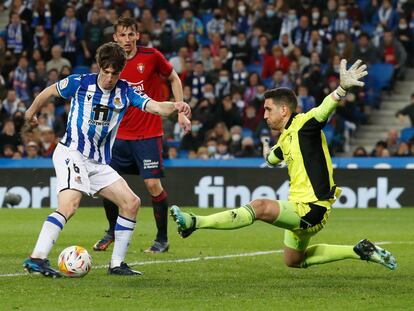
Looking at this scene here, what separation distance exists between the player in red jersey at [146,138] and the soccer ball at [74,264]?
278 cm

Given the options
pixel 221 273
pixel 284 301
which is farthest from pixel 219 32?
pixel 284 301

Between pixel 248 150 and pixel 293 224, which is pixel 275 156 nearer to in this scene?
pixel 293 224

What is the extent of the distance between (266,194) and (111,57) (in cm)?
1144

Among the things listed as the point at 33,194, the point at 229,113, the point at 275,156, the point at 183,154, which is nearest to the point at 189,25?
the point at 229,113

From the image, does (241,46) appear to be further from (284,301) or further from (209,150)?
(284,301)

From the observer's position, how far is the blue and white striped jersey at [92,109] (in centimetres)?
980

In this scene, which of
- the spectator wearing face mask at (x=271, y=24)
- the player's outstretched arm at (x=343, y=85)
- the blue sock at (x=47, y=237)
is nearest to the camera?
the player's outstretched arm at (x=343, y=85)

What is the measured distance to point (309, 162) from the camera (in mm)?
9500

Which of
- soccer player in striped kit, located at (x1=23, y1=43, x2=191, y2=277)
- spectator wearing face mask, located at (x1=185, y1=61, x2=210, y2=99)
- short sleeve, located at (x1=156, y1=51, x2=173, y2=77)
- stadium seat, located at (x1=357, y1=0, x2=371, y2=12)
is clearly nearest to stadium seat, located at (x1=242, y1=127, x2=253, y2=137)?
spectator wearing face mask, located at (x1=185, y1=61, x2=210, y2=99)

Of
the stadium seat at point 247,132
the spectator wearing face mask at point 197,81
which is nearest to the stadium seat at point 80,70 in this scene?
the spectator wearing face mask at point 197,81

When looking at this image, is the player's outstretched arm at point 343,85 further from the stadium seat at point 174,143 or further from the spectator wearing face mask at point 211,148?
the stadium seat at point 174,143

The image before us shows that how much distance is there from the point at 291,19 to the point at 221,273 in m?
16.4

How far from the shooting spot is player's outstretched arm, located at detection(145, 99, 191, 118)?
9461 millimetres

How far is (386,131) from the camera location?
25.0 metres
